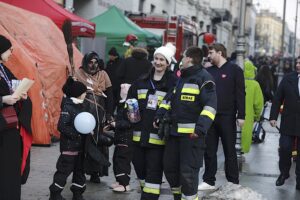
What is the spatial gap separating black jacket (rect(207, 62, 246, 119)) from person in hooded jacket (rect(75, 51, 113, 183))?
151 cm

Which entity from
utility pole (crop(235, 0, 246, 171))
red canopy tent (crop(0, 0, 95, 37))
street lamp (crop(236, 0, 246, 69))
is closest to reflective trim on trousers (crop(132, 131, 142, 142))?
utility pole (crop(235, 0, 246, 171))

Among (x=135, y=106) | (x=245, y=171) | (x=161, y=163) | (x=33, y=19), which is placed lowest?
(x=245, y=171)

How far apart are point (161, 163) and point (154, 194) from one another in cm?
34

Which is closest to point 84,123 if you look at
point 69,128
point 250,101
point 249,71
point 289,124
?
point 69,128

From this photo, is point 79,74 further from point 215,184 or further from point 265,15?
point 265,15

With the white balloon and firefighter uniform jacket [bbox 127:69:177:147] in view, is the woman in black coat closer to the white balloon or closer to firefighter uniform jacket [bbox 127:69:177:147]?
the white balloon

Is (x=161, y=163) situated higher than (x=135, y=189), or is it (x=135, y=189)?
(x=161, y=163)

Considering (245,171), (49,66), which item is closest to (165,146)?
(245,171)

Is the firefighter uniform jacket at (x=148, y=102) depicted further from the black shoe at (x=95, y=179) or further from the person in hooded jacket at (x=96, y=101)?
the black shoe at (x=95, y=179)

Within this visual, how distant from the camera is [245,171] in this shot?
33.2ft

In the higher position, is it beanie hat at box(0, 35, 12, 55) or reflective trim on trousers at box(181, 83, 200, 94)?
beanie hat at box(0, 35, 12, 55)

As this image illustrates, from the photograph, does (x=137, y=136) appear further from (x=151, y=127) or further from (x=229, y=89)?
(x=229, y=89)

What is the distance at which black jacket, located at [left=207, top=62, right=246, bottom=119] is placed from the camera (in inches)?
324

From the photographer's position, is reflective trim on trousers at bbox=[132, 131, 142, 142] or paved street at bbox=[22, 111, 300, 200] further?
paved street at bbox=[22, 111, 300, 200]
